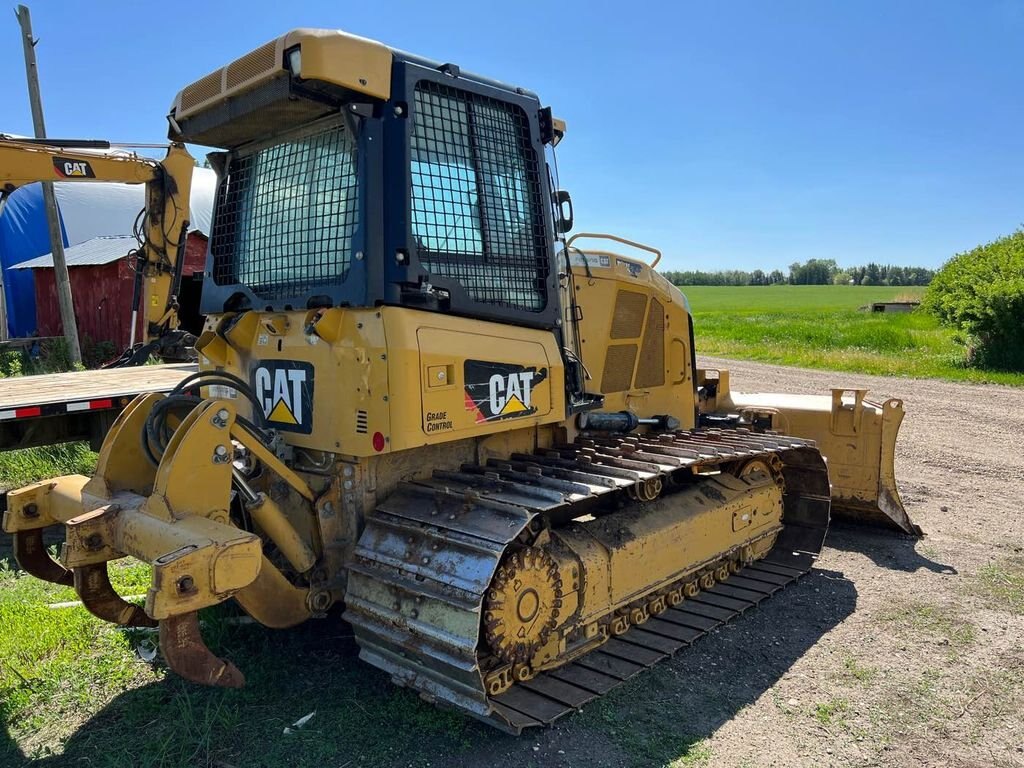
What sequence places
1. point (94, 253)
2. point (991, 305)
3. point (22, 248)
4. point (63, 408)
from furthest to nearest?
1. point (22, 248)
2. point (94, 253)
3. point (991, 305)
4. point (63, 408)

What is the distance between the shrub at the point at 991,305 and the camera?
1783 cm

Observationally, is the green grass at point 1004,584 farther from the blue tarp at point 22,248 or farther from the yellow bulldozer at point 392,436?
the blue tarp at point 22,248

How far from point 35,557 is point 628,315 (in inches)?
149

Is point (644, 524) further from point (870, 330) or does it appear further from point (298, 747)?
point (870, 330)

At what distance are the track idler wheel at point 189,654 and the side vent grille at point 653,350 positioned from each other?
3310 mm

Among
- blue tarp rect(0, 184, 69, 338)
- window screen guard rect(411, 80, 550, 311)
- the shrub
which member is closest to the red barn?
blue tarp rect(0, 184, 69, 338)

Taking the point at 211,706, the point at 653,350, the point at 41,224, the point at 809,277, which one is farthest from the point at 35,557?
the point at 809,277

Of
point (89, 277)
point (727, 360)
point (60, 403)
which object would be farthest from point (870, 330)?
point (60, 403)

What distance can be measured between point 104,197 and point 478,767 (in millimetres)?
23070

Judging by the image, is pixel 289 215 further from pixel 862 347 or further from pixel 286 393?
pixel 862 347

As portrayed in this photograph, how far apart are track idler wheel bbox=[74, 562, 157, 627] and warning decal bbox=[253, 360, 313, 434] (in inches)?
41.7

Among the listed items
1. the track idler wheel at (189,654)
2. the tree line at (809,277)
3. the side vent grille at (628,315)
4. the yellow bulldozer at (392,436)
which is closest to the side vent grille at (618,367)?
the side vent grille at (628,315)

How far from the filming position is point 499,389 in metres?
4.00

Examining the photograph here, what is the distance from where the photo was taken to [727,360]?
23734 millimetres
